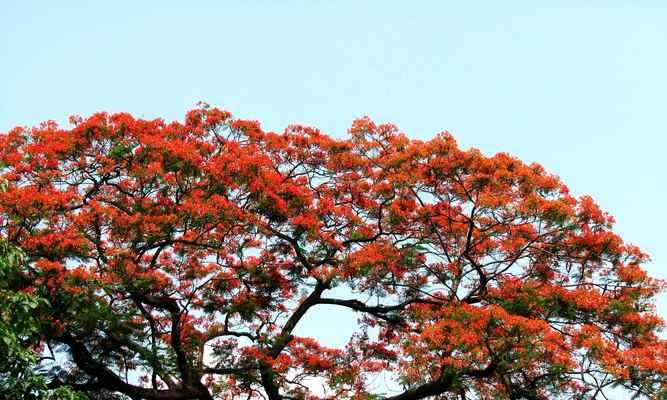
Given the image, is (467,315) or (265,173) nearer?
(467,315)

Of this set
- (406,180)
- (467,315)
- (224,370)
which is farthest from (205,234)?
(467,315)

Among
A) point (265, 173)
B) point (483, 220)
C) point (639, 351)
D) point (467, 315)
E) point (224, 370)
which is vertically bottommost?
point (639, 351)

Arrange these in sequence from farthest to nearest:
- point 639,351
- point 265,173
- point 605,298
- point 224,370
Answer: point 224,370, point 265,173, point 605,298, point 639,351

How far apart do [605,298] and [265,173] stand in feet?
19.1

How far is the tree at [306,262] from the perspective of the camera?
11742 mm

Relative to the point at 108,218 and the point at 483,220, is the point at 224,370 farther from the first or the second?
the point at 483,220

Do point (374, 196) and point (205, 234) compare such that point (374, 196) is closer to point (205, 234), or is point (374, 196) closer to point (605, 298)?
point (205, 234)

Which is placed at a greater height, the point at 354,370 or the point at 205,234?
the point at 205,234

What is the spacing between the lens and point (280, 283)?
14656 mm

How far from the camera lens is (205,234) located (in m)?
13.8

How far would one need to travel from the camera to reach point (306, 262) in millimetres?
14492

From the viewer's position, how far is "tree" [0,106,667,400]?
1174cm

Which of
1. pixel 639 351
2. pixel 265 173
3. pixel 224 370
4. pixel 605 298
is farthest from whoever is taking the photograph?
pixel 224 370

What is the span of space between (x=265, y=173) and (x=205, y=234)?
1.52m
